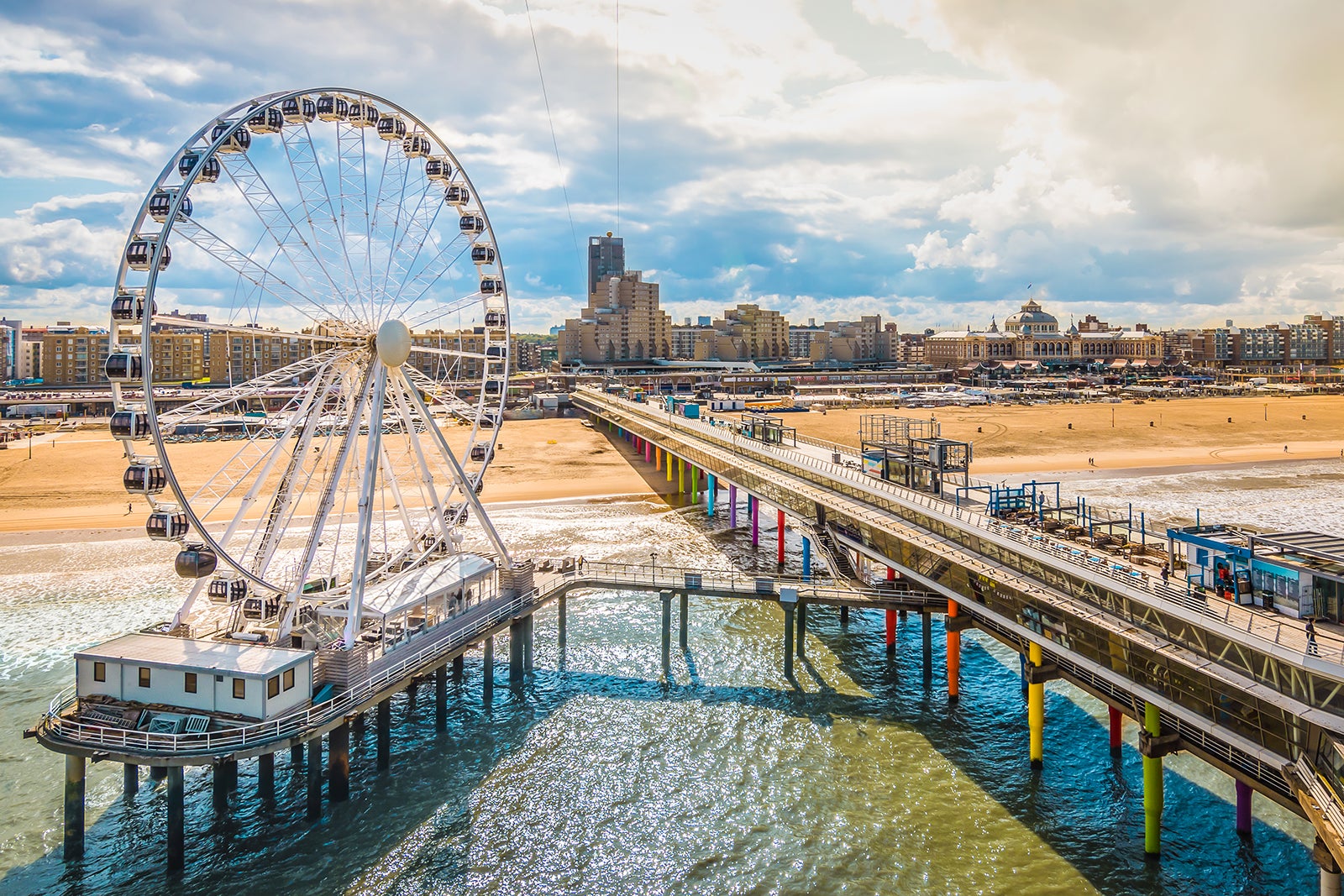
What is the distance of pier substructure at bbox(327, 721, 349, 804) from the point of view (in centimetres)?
2270

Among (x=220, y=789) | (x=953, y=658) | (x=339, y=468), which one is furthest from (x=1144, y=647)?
(x=220, y=789)

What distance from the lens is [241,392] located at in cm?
2455

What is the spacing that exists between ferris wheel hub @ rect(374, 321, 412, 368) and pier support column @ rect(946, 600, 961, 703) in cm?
1954

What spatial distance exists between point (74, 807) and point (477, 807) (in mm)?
9589

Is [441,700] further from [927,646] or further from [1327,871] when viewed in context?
[1327,871]

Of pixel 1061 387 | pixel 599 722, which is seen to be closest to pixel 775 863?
pixel 599 722

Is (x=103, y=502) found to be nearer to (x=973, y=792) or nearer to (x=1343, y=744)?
(x=973, y=792)

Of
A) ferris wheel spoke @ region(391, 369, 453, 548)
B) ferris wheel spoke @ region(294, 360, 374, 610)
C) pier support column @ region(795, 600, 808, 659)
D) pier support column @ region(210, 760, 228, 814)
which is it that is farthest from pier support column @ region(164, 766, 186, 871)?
pier support column @ region(795, 600, 808, 659)

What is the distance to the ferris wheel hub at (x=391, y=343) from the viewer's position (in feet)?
88.3

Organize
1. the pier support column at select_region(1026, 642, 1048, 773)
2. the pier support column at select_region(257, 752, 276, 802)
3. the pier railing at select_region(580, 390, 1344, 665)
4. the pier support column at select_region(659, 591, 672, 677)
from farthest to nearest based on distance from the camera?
the pier support column at select_region(659, 591, 672, 677) → the pier support column at select_region(1026, 642, 1048, 773) → the pier support column at select_region(257, 752, 276, 802) → the pier railing at select_region(580, 390, 1344, 665)

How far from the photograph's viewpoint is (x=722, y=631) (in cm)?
3600

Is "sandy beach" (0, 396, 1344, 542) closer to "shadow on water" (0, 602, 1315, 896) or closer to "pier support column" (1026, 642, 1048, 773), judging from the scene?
"shadow on water" (0, 602, 1315, 896)

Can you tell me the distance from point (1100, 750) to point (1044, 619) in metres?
5.24

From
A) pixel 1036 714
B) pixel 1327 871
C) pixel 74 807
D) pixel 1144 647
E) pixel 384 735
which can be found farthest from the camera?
pixel 384 735
